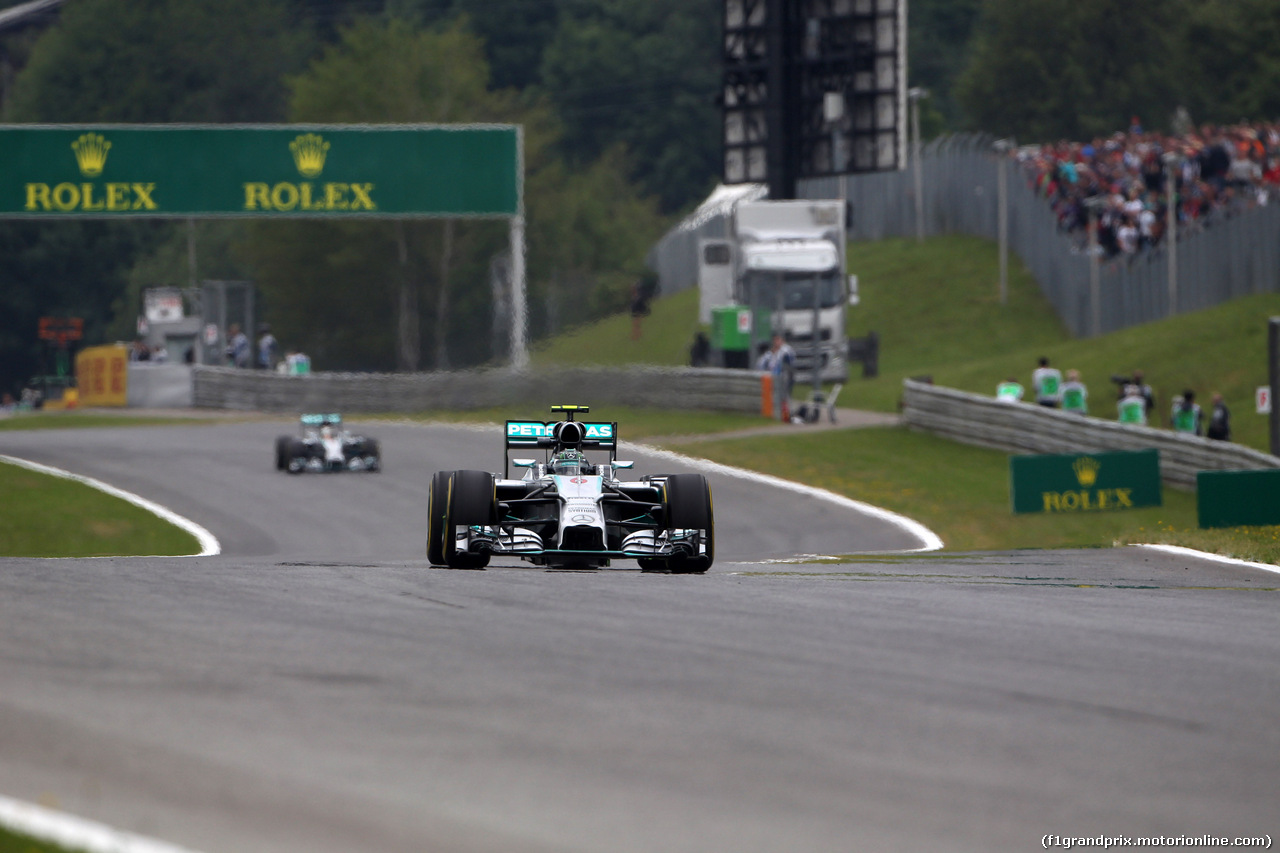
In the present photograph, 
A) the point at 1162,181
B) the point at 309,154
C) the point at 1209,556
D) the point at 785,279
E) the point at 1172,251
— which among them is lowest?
the point at 1209,556

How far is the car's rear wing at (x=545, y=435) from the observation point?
1331 cm

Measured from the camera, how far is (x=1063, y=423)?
2716cm

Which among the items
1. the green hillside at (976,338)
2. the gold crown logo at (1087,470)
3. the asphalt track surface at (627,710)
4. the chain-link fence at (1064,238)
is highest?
the chain-link fence at (1064,238)

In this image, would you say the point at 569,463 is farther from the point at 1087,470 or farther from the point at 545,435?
the point at 1087,470

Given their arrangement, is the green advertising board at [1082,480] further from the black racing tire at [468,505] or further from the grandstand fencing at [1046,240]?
the grandstand fencing at [1046,240]

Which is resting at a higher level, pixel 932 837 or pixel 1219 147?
pixel 1219 147

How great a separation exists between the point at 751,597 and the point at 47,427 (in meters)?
27.3

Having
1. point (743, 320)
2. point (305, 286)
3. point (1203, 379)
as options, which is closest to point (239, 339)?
point (743, 320)

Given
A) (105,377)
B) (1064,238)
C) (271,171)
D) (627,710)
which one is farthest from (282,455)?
(1064,238)

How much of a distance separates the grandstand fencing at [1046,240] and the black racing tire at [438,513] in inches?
1011

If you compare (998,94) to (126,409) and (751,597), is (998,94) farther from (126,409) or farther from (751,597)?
(751,597)

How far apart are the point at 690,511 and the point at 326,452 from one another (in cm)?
1398

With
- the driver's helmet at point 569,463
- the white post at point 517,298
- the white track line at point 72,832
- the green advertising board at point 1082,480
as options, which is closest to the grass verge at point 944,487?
the green advertising board at point 1082,480

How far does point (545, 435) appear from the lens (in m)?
13.3
